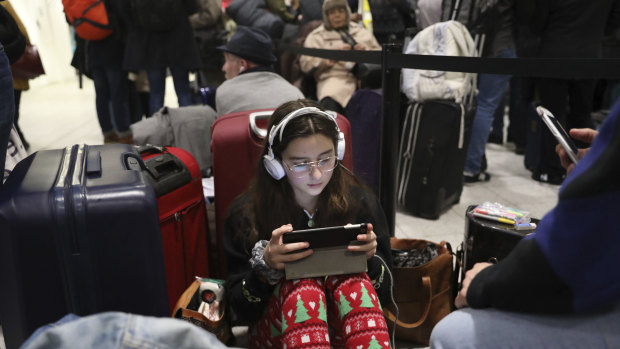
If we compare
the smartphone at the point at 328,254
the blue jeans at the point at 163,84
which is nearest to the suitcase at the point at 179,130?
the blue jeans at the point at 163,84

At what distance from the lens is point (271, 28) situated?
16.6 ft

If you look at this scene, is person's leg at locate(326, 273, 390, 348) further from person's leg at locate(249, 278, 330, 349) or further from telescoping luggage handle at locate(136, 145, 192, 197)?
telescoping luggage handle at locate(136, 145, 192, 197)

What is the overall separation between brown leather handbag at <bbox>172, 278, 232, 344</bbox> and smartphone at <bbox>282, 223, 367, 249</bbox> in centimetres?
48

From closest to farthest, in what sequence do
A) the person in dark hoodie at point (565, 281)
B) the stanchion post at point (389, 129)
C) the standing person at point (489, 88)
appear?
1. the person in dark hoodie at point (565, 281)
2. the stanchion post at point (389, 129)
3. the standing person at point (489, 88)

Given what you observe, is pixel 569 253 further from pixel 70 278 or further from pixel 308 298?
pixel 70 278

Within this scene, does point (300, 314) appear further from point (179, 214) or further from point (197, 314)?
point (179, 214)

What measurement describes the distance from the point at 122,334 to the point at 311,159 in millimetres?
1083

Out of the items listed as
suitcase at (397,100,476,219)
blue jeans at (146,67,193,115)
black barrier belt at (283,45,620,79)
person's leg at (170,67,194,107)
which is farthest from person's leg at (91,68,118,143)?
black barrier belt at (283,45,620,79)

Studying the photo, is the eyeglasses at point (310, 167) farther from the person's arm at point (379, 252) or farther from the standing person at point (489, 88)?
the standing person at point (489, 88)

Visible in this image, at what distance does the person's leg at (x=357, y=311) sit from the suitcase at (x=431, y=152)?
5.99 feet

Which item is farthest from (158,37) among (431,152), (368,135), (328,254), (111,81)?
(328,254)

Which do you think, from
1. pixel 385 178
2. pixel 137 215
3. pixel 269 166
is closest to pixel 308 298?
pixel 269 166

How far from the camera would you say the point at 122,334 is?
28.5 inches

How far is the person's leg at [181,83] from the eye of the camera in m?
4.64
